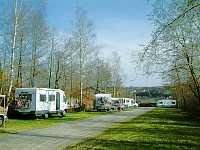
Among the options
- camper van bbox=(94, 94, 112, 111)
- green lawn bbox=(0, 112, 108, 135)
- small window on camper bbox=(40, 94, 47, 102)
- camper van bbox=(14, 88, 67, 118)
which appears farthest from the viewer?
camper van bbox=(94, 94, 112, 111)

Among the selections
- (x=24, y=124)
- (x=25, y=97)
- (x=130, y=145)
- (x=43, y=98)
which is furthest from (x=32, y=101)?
(x=130, y=145)

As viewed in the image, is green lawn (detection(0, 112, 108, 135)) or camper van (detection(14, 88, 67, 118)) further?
camper van (detection(14, 88, 67, 118))

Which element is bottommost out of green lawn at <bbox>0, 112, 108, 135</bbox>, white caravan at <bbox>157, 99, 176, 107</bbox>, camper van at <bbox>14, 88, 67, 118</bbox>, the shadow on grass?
the shadow on grass

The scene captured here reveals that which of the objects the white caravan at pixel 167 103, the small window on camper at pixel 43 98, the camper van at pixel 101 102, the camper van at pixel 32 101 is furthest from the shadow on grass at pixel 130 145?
the white caravan at pixel 167 103

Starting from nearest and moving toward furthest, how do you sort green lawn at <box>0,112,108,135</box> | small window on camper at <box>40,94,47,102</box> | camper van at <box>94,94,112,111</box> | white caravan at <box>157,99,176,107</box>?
1. green lawn at <box>0,112,108,135</box>
2. small window on camper at <box>40,94,47,102</box>
3. camper van at <box>94,94,112,111</box>
4. white caravan at <box>157,99,176,107</box>

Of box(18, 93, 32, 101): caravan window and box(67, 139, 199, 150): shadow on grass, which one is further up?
box(18, 93, 32, 101): caravan window

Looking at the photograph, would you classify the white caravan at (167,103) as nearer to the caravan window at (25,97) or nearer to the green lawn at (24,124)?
the caravan window at (25,97)

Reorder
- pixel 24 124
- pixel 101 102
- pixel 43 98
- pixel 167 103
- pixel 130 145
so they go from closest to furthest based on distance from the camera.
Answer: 1. pixel 130 145
2. pixel 24 124
3. pixel 43 98
4. pixel 101 102
5. pixel 167 103

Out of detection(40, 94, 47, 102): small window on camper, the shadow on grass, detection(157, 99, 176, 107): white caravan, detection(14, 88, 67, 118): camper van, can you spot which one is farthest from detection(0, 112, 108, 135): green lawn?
detection(157, 99, 176, 107): white caravan

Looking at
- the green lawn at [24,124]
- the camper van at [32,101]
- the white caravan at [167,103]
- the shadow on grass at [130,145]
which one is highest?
the white caravan at [167,103]

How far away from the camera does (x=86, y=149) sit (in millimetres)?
16375

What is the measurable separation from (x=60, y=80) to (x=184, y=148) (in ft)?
164

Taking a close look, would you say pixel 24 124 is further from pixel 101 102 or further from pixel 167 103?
pixel 167 103

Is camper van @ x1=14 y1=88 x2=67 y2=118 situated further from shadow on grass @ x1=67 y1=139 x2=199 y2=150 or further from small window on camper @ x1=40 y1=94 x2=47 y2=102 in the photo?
shadow on grass @ x1=67 y1=139 x2=199 y2=150
